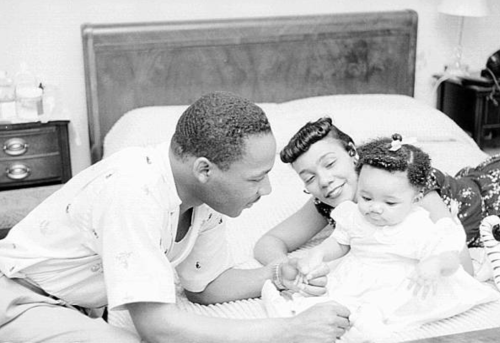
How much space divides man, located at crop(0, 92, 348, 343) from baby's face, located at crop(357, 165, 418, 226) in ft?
0.64

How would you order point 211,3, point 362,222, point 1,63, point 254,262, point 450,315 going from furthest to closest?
point 211,3, point 1,63, point 254,262, point 362,222, point 450,315

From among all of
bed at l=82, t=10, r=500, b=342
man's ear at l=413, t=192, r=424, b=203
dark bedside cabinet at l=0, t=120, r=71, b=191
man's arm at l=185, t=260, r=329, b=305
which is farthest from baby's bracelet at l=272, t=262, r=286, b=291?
dark bedside cabinet at l=0, t=120, r=71, b=191

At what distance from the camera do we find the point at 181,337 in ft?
4.43

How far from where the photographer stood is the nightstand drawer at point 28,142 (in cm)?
299

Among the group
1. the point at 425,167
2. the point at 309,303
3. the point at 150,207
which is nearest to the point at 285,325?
the point at 309,303

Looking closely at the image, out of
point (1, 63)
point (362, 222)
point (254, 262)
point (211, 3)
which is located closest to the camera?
point (362, 222)

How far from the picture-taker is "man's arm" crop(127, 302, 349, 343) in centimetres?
135

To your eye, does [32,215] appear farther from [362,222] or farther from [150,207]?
[362,222]

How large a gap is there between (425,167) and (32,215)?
88 centimetres

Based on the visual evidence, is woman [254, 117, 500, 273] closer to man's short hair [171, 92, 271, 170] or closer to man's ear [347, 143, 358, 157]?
man's ear [347, 143, 358, 157]

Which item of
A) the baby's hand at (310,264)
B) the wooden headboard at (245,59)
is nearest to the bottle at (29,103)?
the wooden headboard at (245,59)

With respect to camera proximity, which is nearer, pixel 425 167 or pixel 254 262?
pixel 425 167

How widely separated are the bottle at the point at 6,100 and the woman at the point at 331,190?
58.9 inches

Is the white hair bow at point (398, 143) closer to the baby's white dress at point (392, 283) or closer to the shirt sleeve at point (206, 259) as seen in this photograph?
the baby's white dress at point (392, 283)
